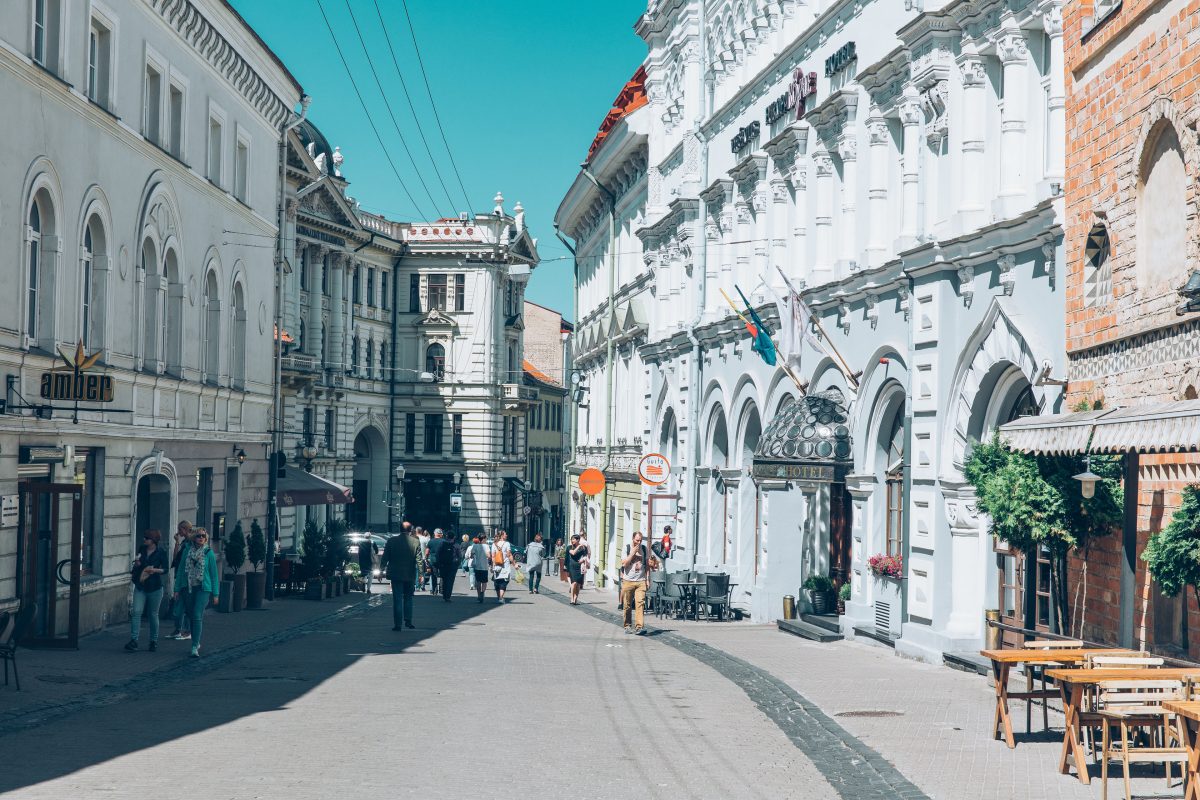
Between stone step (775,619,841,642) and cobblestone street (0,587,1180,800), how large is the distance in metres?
1.93

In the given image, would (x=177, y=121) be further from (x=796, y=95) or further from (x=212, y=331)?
(x=796, y=95)

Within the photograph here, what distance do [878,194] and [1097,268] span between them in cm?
822

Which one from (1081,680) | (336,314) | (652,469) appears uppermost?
(336,314)

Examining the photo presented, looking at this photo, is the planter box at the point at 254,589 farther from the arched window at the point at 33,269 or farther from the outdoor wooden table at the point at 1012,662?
the outdoor wooden table at the point at 1012,662

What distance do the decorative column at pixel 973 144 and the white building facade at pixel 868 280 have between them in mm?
28

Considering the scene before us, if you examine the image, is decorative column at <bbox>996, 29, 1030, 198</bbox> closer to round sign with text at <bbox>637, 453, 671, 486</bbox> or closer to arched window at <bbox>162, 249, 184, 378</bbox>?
round sign with text at <bbox>637, 453, 671, 486</bbox>

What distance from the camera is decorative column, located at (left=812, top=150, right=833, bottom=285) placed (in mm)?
26500

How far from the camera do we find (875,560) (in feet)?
77.0

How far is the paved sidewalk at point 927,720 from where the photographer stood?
11375mm

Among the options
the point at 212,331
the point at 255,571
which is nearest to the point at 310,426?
the point at 255,571

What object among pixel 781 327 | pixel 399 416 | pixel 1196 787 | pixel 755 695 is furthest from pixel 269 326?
pixel 399 416

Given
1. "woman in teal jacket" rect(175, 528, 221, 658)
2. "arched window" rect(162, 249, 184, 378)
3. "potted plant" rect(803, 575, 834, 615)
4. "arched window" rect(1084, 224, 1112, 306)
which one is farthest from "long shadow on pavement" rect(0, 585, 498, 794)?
"arched window" rect(1084, 224, 1112, 306)

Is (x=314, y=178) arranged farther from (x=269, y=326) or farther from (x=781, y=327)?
(x=781, y=327)

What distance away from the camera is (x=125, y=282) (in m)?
24.3
